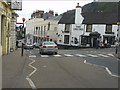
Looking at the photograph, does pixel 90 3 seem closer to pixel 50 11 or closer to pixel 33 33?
pixel 50 11

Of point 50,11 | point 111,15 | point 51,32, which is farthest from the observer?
point 50,11

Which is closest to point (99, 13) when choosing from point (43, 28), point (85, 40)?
point (85, 40)

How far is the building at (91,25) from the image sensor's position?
55375 millimetres

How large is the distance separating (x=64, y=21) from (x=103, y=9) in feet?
31.0

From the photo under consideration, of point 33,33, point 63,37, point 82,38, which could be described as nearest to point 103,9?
point 82,38

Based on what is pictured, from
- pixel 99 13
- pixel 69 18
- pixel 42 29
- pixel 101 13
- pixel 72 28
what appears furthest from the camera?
pixel 42 29

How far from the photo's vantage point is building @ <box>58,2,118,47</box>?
182ft

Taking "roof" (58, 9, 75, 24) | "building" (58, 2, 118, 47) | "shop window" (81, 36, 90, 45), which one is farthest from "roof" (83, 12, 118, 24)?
"roof" (58, 9, 75, 24)

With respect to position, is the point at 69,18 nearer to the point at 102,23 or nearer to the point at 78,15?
the point at 78,15

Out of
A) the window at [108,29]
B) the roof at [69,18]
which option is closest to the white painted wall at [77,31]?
the roof at [69,18]

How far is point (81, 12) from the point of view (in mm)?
60156

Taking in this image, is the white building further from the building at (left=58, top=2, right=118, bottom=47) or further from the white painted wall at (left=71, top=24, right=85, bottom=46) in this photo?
the white painted wall at (left=71, top=24, right=85, bottom=46)

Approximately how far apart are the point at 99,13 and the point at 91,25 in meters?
2.85

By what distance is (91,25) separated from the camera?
5716cm
